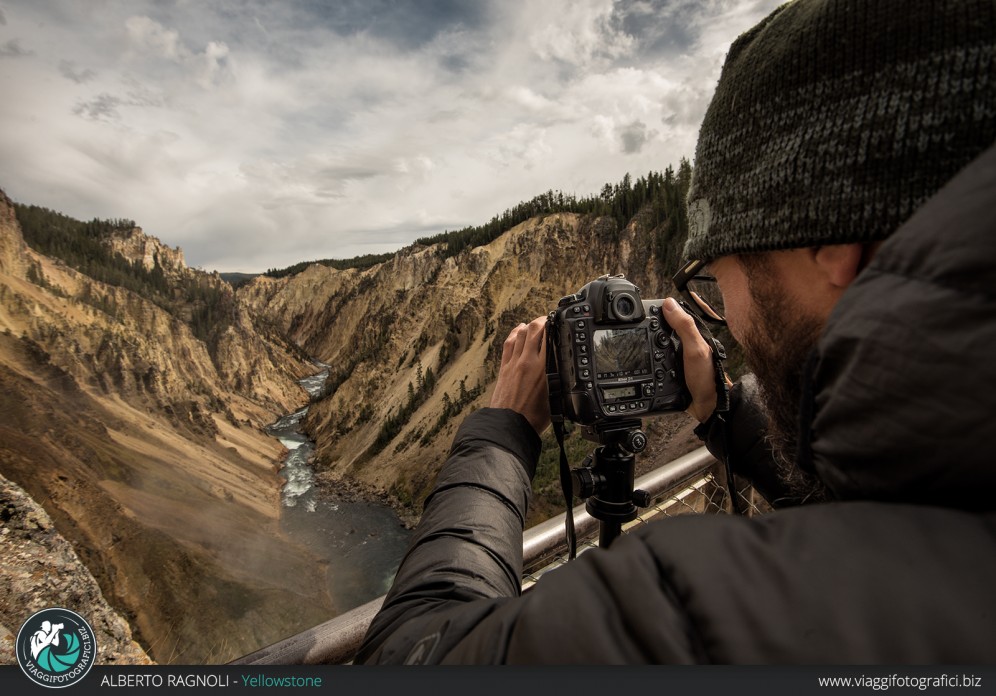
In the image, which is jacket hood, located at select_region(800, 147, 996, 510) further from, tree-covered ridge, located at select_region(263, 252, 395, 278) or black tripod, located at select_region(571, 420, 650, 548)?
tree-covered ridge, located at select_region(263, 252, 395, 278)

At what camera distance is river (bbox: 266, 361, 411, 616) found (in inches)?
660

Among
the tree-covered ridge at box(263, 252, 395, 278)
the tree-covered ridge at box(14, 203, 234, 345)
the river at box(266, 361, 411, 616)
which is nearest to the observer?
the tree-covered ridge at box(14, 203, 234, 345)

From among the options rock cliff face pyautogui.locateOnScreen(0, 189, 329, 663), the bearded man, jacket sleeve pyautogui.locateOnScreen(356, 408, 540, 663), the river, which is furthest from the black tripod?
the river

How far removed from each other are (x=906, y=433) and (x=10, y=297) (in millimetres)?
7968

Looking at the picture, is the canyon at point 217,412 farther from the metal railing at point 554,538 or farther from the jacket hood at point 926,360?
the jacket hood at point 926,360

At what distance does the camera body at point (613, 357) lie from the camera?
1.55 metres

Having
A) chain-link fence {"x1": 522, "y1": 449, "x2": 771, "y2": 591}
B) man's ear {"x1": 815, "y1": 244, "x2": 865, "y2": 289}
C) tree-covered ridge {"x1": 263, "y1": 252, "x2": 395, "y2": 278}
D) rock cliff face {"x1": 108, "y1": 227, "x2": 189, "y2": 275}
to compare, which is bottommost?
chain-link fence {"x1": 522, "y1": 449, "x2": 771, "y2": 591}

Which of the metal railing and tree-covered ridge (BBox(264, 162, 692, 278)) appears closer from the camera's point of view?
the metal railing

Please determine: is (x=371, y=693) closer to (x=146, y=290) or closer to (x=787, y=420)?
(x=787, y=420)

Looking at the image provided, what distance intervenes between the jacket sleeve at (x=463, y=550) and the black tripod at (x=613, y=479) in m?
0.36


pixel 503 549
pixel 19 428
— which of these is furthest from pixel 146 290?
pixel 503 549

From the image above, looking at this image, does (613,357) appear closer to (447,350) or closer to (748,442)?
(748,442)

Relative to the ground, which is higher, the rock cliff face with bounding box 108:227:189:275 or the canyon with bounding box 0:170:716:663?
the rock cliff face with bounding box 108:227:189:275

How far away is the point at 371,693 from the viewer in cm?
71
